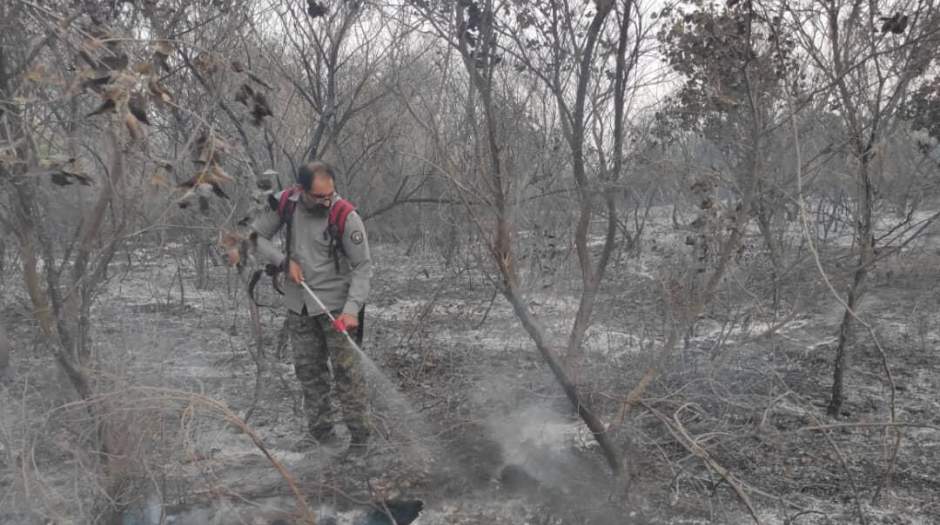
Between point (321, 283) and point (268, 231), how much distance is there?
0.40 meters

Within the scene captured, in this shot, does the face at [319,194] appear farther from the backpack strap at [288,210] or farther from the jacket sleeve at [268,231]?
the jacket sleeve at [268,231]

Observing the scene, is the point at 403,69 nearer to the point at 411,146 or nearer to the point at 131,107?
the point at 411,146


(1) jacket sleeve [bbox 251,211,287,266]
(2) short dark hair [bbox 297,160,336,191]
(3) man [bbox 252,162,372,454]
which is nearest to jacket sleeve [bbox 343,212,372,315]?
(3) man [bbox 252,162,372,454]

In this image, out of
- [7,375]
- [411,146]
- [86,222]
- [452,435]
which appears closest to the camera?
[86,222]

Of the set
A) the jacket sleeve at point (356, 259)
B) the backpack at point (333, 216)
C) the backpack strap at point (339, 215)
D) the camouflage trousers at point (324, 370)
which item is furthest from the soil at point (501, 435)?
the backpack strap at point (339, 215)

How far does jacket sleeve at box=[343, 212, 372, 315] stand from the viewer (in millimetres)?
3930

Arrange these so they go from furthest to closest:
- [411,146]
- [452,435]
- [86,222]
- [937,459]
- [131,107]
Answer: [411,146] → [452,435] → [937,459] → [86,222] → [131,107]

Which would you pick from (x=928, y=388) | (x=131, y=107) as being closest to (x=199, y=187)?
(x=131, y=107)

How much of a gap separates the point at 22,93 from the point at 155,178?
65.3 inches

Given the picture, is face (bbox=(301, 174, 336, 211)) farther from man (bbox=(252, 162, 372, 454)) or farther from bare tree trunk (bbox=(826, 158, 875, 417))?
bare tree trunk (bbox=(826, 158, 875, 417))

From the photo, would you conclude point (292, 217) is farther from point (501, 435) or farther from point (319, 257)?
point (501, 435)

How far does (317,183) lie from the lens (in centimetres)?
384

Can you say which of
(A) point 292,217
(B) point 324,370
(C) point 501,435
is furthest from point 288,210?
(C) point 501,435

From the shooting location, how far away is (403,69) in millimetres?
6250
